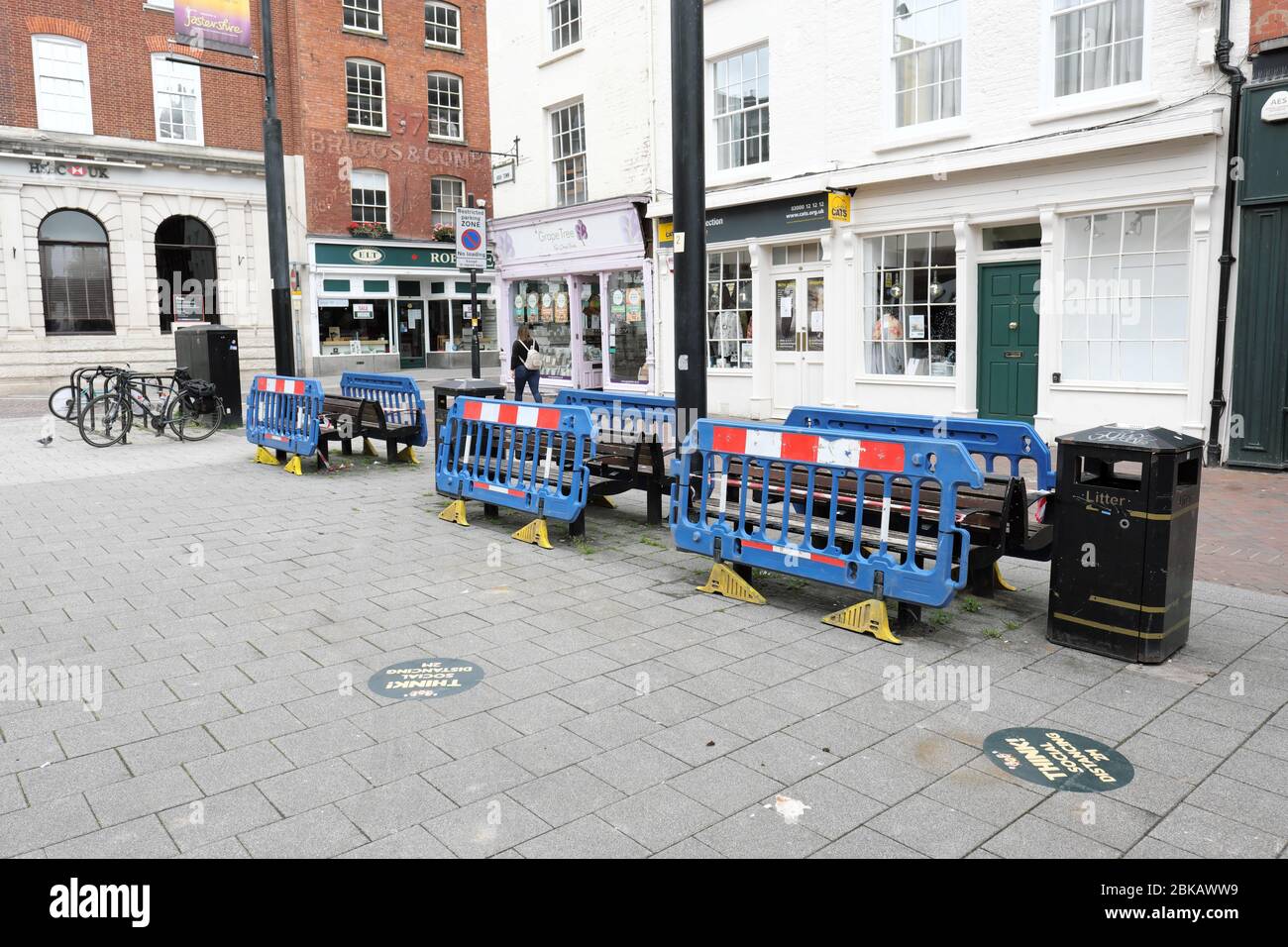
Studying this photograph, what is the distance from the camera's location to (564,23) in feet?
66.7

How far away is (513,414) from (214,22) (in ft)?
A: 38.4

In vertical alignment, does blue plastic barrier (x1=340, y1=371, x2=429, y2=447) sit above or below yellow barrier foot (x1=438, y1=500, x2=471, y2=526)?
→ above

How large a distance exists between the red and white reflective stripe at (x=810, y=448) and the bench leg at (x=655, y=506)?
1985 millimetres

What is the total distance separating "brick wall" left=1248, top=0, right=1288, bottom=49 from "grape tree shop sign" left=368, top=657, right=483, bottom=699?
10.6 m

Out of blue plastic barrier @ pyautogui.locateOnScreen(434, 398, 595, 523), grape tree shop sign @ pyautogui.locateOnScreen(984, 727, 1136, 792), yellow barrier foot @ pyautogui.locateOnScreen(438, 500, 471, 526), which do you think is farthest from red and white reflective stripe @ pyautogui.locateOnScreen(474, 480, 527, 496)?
grape tree shop sign @ pyautogui.locateOnScreen(984, 727, 1136, 792)

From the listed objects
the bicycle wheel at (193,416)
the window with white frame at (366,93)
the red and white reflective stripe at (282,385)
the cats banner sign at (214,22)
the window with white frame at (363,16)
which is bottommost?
the bicycle wheel at (193,416)

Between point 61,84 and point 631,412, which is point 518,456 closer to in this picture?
point 631,412

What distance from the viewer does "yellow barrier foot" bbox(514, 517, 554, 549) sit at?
7977mm

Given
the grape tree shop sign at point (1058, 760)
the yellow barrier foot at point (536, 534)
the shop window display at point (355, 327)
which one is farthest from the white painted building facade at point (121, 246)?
the grape tree shop sign at point (1058, 760)

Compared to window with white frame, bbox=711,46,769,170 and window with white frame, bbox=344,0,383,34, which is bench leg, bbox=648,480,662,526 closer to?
window with white frame, bbox=711,46,769,170

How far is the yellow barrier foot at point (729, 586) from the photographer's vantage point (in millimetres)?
6406

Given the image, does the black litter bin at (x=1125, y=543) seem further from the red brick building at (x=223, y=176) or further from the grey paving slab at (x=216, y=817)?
the red brick building at (x=223, y=176)

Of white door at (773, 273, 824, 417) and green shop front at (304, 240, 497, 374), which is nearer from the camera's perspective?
white door at (773, 273, 824, 417)

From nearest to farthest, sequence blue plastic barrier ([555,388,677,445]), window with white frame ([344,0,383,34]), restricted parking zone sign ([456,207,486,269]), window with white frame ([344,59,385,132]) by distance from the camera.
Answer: blue plastic barrier ([555,388,677,445])
restricted parking zone sign ([456,207,486,269])
window with white frame ([344,0,383,34])
window with white frame ([344,59,385,132])
